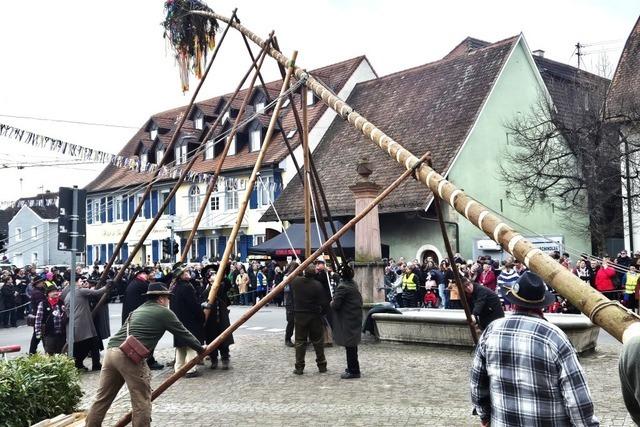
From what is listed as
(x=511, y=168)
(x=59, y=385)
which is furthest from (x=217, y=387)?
(x=511, y=168)

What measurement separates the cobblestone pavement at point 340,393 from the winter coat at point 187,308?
2.50ft

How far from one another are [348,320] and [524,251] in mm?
5212

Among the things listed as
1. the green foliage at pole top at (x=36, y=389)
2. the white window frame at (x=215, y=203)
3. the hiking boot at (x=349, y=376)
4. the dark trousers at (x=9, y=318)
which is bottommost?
the dark trousers at (x=9, y=318)

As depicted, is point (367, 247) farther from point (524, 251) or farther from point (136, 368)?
point (524, 251)

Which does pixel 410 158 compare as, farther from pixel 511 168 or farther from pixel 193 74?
pixel 511 168

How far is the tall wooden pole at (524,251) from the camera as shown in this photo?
160 inches

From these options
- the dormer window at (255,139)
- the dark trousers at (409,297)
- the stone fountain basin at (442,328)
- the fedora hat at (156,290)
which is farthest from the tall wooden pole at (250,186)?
the dormer window at (255,139)

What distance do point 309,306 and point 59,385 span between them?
4143mm

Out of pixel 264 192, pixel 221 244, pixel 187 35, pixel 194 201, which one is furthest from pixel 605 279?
pixel 194 201

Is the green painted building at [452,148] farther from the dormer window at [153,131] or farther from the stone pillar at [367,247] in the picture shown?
the dormer window at [153,131]

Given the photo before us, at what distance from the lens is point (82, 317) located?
11188 mm

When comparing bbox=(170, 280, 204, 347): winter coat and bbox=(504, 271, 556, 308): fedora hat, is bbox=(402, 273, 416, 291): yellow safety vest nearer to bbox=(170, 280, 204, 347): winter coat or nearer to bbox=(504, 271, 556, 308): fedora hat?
bbox=(170, 280, 204, 347): winter coat

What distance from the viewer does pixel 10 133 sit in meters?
12.4

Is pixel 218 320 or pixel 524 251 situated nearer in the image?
pixel 524 251
